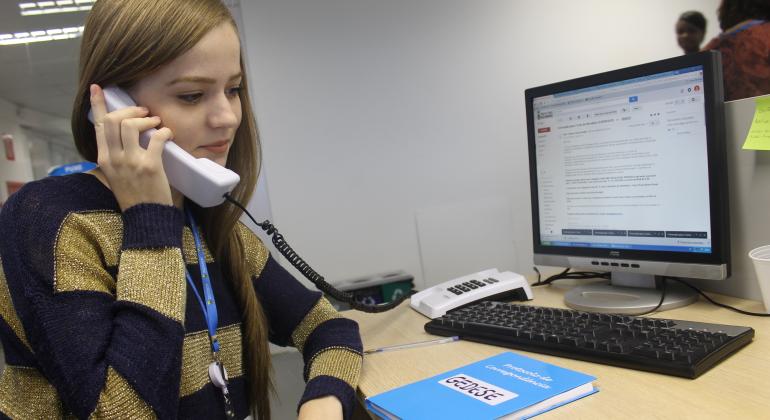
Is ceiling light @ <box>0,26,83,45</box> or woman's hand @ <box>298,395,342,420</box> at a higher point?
ceiling light @ <box>0,26,83,45</box>

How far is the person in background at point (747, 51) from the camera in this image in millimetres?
1604

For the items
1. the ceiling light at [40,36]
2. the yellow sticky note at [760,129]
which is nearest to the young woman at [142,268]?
the yellow sticky note at [760,129]

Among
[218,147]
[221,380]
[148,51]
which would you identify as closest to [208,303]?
[221,380]

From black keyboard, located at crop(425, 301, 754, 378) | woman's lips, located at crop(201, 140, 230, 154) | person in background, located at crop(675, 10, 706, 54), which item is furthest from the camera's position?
person in background, located at crop(675, 10, 706, 54)

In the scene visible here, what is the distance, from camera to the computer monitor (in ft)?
3.05

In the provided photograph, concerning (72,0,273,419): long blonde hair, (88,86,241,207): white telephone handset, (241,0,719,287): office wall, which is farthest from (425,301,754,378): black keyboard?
(241,0,719,287): office wall

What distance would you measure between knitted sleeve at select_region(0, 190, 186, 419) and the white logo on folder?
360 mm

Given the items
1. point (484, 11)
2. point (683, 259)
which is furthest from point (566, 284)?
point (484, 11)

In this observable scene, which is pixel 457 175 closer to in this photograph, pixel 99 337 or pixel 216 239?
pixel 216 239

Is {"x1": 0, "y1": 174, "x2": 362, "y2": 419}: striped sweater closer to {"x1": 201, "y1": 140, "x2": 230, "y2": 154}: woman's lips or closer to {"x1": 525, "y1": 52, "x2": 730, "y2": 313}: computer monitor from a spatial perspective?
{"x1": 201, "y1": 140, "x2": 230, "y2": 154}: woman's lips

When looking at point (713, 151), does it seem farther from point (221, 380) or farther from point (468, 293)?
point (221, 380)

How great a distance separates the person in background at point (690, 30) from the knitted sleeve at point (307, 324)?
7.29 feet

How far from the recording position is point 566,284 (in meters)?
1.28

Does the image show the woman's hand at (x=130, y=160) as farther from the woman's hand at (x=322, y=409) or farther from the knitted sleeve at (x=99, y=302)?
the woman's hand at (x=322, y=409)
